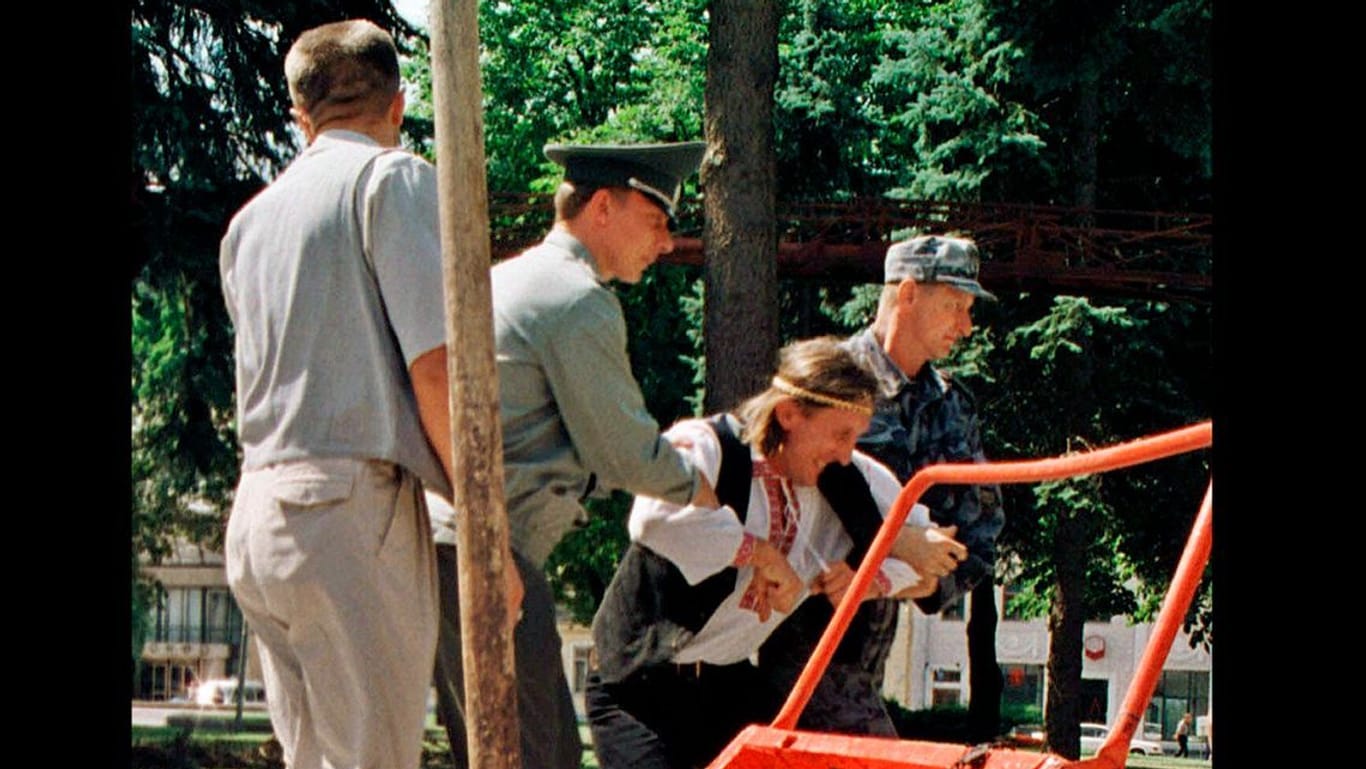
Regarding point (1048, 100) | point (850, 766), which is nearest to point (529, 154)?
point (1048, 100)

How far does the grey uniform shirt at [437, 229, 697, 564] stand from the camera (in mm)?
4008

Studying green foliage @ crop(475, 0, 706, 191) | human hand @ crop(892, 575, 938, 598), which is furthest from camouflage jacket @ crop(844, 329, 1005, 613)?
green foliage @ crop(475, 0, 706, 191)

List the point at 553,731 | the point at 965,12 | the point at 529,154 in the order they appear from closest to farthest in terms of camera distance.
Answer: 1. the point at 553,731
2. the point at 965,12
3. the point at 529,154

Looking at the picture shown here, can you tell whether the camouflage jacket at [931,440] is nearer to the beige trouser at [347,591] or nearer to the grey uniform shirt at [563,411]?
the grey uniform shirt at [563,411]

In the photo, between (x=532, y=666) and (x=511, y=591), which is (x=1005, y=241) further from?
(x=511, y=591)

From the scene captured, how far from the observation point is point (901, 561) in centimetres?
500

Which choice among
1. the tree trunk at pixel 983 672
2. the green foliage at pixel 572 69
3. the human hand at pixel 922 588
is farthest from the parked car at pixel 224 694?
the human hand at pixel 922 588

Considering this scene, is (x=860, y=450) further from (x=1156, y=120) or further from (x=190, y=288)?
(x=1156, y=120)

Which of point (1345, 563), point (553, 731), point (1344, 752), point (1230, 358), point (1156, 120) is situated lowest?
point (553, 731)

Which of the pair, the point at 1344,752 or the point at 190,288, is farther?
the point at 190,288

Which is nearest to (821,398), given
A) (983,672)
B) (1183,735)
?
(983,672)

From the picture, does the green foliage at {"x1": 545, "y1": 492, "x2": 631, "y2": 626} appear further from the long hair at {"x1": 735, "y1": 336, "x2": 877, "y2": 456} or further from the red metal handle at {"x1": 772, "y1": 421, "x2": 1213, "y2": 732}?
the red metal handle at {"x1": 772, "y1": 421, "x2": 1213, "y2": 732}

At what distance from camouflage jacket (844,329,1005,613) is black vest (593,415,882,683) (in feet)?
2.43

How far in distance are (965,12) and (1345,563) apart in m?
20.5
